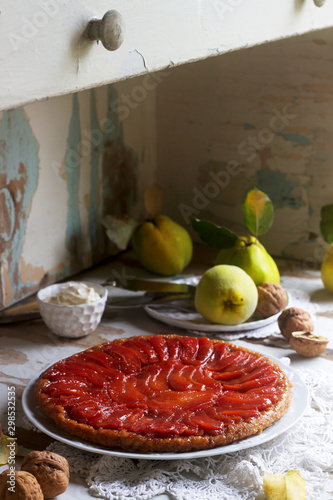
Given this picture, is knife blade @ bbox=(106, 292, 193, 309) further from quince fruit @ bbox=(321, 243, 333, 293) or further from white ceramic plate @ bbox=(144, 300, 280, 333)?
quince fruit @ bbox=(321, 243, 333, 293)

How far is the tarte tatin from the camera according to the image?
2.41 ft

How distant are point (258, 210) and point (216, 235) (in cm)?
10

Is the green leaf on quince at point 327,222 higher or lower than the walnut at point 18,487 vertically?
higher

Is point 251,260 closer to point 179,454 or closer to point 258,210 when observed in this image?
point 258,210

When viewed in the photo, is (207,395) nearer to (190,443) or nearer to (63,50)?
(190,443)

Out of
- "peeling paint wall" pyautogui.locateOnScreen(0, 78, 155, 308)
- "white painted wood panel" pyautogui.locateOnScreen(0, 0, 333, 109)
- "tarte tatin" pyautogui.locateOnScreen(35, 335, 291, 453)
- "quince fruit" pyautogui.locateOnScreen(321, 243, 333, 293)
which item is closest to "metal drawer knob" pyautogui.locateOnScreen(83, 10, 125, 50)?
"white painted wood panel" pyautogui.locateOnScreen(0, 0, 333, 109)

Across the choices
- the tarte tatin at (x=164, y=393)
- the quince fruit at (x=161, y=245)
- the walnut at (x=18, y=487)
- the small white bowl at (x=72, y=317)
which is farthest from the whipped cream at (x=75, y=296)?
the walnut at (x=18, y=487)

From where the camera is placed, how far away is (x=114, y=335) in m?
1.07

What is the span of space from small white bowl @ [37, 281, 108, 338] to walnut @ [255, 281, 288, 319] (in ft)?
0.88

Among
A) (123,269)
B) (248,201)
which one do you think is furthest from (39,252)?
(248,201)

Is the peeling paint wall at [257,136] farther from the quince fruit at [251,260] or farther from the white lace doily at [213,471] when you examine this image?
the white lace doily at [213,471]

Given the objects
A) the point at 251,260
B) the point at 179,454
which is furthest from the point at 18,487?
the point at 251,260

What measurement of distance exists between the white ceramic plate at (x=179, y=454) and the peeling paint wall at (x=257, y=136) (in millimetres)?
560

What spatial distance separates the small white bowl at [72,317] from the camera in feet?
3.34
